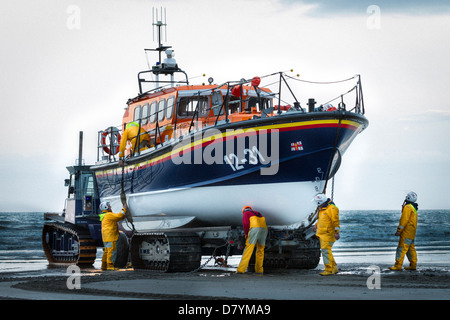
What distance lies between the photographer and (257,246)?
13.6 m

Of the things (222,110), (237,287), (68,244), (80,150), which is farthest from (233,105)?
(68,244)

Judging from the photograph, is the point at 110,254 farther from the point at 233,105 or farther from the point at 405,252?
the point at 405,252

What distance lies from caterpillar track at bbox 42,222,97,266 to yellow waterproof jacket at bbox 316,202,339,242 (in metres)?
6.89

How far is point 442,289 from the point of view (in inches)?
411

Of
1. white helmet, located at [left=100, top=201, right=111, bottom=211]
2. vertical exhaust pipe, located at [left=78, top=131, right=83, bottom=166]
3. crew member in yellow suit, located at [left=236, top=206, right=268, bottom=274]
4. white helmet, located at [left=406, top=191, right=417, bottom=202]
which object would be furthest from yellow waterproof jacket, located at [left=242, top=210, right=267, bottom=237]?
vertical exhaust pipe, located at [left=78, top=131, right=83, bottom=166]

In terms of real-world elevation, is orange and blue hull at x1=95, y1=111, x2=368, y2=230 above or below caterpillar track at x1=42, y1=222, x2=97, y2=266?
above

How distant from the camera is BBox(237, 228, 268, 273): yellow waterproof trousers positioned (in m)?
13.2

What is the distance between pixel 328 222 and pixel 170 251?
9.46 feet

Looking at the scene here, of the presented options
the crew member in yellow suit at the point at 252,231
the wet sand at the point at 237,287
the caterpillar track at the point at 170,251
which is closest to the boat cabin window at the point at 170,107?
the caterpillar track at the point at 170,251

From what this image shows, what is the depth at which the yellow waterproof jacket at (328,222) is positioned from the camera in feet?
42.9

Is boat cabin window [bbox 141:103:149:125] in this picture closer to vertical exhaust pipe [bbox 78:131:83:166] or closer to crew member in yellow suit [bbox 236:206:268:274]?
vertical exhaust pipe [bbox 78:131:83:166]

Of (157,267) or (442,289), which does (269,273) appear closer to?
(157,267)

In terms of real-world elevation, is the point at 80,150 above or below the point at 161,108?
below
